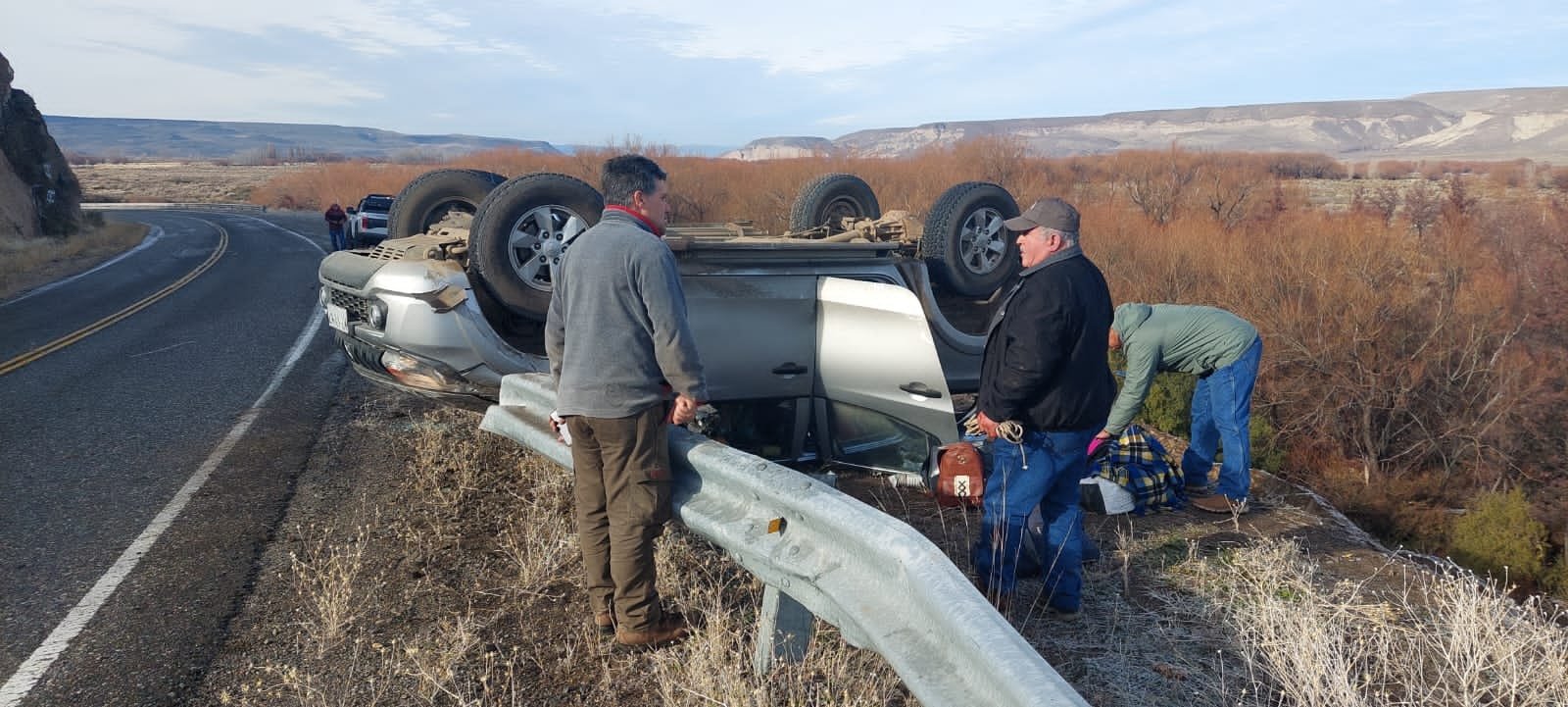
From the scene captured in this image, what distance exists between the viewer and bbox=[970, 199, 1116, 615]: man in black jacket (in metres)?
3.50

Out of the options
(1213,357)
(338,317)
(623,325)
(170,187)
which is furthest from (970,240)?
(170,187)

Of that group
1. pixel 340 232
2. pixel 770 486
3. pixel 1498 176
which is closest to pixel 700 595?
pixel 770 486

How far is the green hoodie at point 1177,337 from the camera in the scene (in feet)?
16.9

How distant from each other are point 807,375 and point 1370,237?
1155cm

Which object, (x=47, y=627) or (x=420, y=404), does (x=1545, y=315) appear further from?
(x=47, y=627)

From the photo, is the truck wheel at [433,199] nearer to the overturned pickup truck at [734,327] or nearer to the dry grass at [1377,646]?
the overturned pickup truck at [734,327]

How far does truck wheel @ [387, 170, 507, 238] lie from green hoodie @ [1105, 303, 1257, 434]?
13.8 feet

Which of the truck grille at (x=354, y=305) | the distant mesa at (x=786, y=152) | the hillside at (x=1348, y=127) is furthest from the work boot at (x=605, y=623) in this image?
the hillside at (x=1348, y=127)

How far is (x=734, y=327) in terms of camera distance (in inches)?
189

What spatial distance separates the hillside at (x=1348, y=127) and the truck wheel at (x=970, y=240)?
11862cm

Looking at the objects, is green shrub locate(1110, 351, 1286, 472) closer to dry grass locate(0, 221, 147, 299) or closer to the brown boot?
the brown boot

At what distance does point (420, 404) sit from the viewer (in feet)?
23.5

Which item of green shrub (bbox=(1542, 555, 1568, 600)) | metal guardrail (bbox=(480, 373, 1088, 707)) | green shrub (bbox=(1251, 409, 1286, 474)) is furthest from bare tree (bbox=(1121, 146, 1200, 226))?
metal guardrail (bbox=(480, 373, 1088, 707))

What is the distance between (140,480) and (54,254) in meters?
20.4
